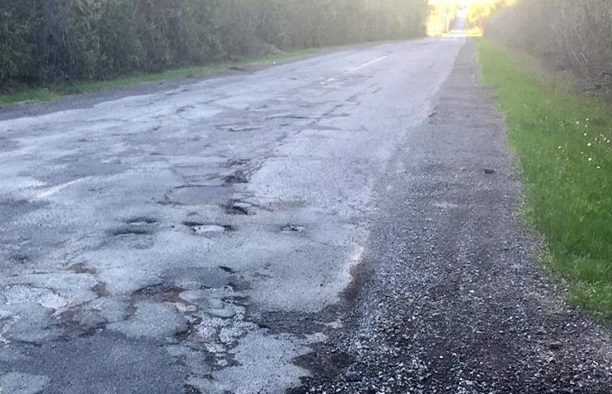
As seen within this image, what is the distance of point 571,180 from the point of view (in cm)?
777

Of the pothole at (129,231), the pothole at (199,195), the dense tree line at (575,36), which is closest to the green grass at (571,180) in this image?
the dense tree line at (575,36)

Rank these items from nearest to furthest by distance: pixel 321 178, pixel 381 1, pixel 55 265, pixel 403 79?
1. pixel 55 265
2. pixel 321 178
3. pixel 403 79
4. pixel 381 1

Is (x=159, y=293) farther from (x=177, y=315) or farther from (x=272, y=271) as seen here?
(x=272, y=271)

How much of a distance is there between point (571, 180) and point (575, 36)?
10.2m

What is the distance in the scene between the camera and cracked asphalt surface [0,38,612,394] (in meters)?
3.72

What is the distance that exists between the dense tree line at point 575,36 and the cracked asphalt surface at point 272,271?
581 cm

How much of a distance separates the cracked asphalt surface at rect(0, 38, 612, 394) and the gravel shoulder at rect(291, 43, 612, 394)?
0.02m

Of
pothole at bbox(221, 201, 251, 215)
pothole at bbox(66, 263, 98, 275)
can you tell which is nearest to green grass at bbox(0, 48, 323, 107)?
pothole at bbox(221, 201, 251, 215)

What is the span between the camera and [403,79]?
21234mm

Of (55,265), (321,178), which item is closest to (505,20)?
(321,178)

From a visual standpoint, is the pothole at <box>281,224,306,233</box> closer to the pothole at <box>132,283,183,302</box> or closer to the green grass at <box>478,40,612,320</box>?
the pothole at <box>132,283,183,302</box>

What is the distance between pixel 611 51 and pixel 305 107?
20.6ft

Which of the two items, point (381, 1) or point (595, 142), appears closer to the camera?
point (595, 142)

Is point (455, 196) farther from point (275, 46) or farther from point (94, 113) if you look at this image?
point (275, 46)
